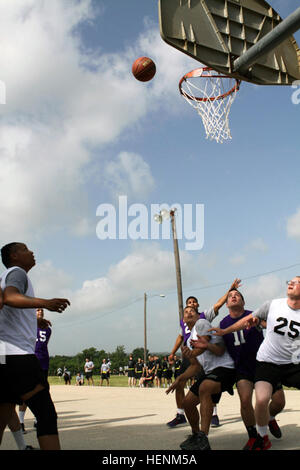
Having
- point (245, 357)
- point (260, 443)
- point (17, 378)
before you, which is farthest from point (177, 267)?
point (17, 378)

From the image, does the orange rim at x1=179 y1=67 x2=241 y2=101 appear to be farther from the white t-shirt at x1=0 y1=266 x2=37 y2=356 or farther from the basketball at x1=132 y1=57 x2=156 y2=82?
the white t-shirt at x1=0 y1=266 x2=37 y2=356

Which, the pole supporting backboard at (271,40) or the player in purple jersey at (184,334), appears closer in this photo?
the pole supporting backboard at (271,40)

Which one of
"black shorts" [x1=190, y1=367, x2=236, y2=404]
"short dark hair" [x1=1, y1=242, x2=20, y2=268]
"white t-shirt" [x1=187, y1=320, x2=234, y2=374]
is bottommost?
"black shorts" [x1=190, y1=367, x2=236, y2=404]

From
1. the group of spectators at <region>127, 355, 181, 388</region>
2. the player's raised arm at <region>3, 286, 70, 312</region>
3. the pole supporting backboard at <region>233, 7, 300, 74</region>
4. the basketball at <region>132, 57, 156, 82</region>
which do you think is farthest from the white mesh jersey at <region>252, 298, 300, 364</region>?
the group of spectators at <region>127, 355, 181, 388</region>

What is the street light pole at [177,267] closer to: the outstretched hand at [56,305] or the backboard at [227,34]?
the backboard at [227,34]

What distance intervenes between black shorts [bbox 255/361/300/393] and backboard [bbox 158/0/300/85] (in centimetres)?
416

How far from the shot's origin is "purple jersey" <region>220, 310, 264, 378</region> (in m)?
5.82

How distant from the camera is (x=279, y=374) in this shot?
517 centimetres

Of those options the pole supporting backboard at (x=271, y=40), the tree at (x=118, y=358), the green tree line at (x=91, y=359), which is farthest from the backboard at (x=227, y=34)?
the tree at (x=118, y=358)

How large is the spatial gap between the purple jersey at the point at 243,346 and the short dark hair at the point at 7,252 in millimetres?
3046

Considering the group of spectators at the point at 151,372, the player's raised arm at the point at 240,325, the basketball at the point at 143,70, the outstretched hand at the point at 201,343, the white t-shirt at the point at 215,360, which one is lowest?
the group of spectators at the point at 151,372

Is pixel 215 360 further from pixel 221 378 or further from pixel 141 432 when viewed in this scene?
pixel 141 432

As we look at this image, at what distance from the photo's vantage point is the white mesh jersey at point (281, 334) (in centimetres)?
510
